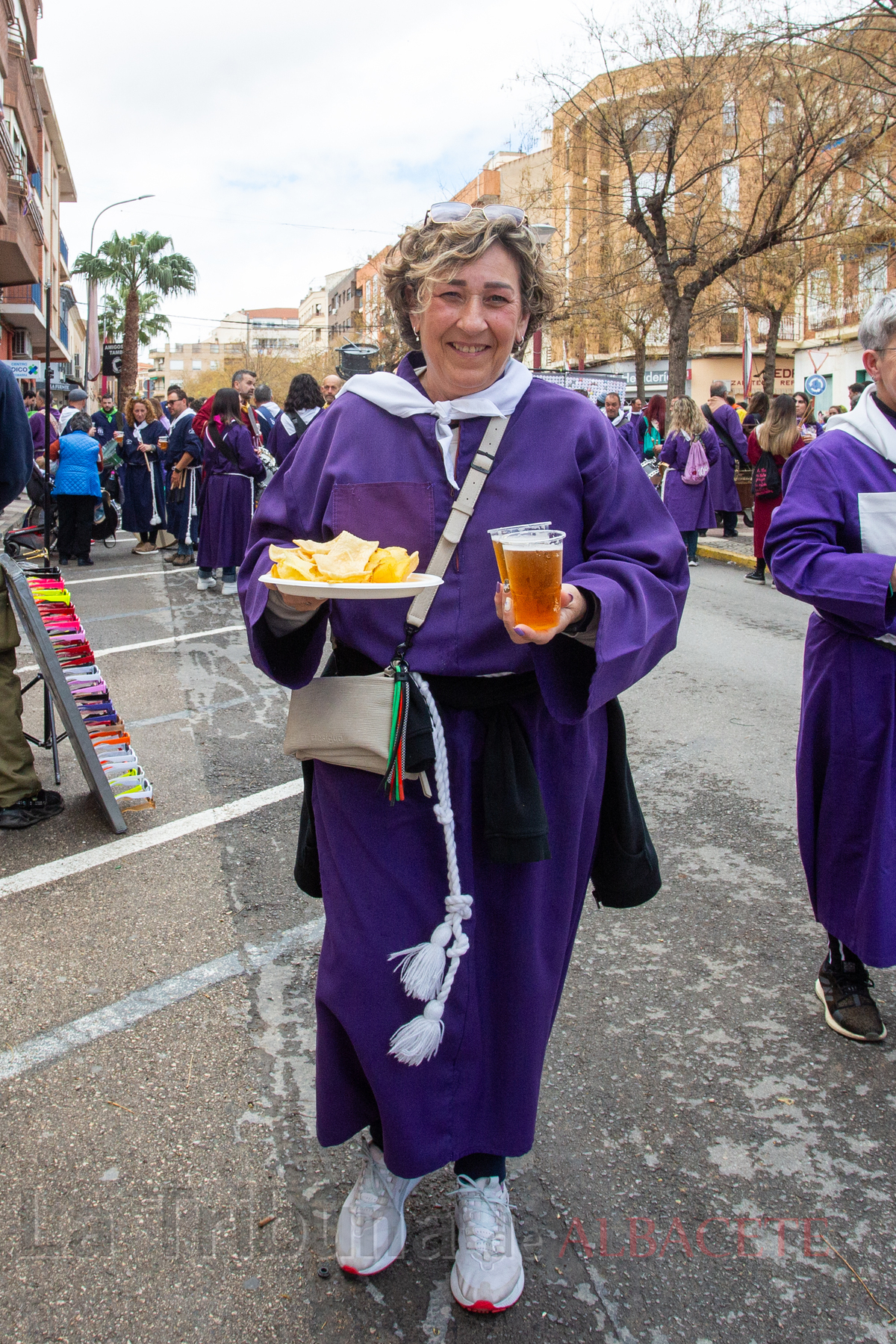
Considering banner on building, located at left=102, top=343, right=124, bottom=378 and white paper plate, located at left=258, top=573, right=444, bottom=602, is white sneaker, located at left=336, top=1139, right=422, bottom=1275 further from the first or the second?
banner on building, located at left=102, top=343, right=124, bottom=378

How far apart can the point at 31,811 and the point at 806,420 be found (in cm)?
1496

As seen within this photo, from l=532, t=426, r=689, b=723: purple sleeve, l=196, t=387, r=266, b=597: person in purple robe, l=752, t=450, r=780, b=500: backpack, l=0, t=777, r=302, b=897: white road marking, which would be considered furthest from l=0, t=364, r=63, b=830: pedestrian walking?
l=752, t=450, r=780, b=500: backpack

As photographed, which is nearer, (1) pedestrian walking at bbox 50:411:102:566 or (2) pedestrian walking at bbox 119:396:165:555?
(1) pedestrian walking at bbox 50:411:102:566

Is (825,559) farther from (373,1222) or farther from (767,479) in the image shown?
(767,479)

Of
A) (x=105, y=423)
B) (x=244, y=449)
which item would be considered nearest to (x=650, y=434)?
(x=105, y=423)

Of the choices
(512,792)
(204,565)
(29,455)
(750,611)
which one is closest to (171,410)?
(204,565)

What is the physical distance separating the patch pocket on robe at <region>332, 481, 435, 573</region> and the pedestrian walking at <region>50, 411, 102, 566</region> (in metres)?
11.0

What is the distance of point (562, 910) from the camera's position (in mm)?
2094

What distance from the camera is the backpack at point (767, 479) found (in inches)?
437

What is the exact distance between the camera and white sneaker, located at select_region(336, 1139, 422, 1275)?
2072mm

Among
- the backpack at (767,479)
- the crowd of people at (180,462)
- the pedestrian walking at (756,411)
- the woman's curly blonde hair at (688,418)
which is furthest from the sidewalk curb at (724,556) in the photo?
the crowd of people at (180,462)

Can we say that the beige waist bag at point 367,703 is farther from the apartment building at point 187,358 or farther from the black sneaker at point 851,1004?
the apartment building at point 187,358

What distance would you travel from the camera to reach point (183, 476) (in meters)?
12.0

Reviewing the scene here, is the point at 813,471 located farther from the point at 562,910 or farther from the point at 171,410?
the point at 171,410
